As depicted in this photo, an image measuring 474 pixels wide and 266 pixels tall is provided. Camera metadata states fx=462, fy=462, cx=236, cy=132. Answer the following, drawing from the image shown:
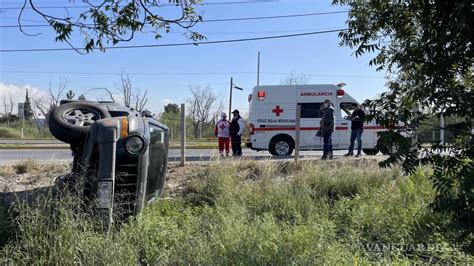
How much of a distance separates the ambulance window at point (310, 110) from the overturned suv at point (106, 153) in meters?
10.2

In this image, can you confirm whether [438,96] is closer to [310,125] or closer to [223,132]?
[223,132]

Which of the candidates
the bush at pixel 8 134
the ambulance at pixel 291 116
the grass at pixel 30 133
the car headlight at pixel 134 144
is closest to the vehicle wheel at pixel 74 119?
the car headlight at pixel 134 144

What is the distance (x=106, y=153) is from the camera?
4.44m

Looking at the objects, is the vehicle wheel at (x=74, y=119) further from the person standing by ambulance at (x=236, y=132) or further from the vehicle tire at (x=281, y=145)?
the vehicle tire at (x=281, y=145)

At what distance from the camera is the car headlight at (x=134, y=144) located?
4.71 metres

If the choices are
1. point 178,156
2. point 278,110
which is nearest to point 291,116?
point 278,110

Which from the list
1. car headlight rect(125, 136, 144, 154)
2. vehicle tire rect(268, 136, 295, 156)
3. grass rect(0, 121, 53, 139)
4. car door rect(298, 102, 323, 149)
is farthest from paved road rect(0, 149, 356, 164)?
grass rect(0, 121, 53, 139)

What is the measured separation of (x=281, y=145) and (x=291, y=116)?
100 cm

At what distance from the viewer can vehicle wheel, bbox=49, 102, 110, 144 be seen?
5039 millimetres

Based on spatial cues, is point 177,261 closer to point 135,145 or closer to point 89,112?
point 135,145

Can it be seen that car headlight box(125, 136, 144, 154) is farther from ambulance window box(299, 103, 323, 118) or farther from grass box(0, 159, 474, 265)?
ambulance window box(299, 103, 323, 118)

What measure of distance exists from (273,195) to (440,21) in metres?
4.17

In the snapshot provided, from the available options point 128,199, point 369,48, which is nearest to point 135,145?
point 128,199

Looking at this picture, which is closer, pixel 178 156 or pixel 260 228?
pixel 260 228
